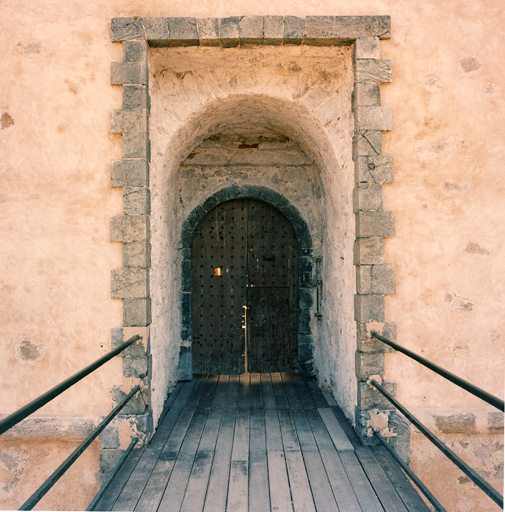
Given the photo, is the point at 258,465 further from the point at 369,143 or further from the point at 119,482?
the point at 369,143

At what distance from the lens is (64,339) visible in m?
3.02

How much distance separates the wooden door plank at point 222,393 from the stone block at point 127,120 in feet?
9.12

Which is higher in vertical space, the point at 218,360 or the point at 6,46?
the point at 6,46

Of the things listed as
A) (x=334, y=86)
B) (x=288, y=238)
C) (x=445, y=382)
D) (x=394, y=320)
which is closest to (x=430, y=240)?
(x=394, y=320)

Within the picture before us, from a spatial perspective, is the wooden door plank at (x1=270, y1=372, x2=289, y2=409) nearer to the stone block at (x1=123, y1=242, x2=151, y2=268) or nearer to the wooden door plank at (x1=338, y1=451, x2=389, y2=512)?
the wooden door plank at (x1=338, y1=451, x2=389, y2=512)

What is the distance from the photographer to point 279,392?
4.07 meters

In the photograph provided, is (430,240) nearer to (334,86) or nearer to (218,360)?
(334,86)

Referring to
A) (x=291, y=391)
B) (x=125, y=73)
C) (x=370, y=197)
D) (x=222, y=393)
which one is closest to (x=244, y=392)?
(x=222, y=393)

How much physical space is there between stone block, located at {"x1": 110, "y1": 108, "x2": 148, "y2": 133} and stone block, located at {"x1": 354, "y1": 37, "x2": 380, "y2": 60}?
189cm

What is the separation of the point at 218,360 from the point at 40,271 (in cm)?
249

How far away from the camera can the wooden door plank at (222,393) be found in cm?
377

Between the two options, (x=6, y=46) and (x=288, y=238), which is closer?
(x=6, y=46)

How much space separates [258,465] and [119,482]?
991 mm

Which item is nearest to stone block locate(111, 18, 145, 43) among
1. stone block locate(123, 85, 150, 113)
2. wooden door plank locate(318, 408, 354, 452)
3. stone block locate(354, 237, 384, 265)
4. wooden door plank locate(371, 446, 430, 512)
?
stone block locate(123, 85, 150, 113)
